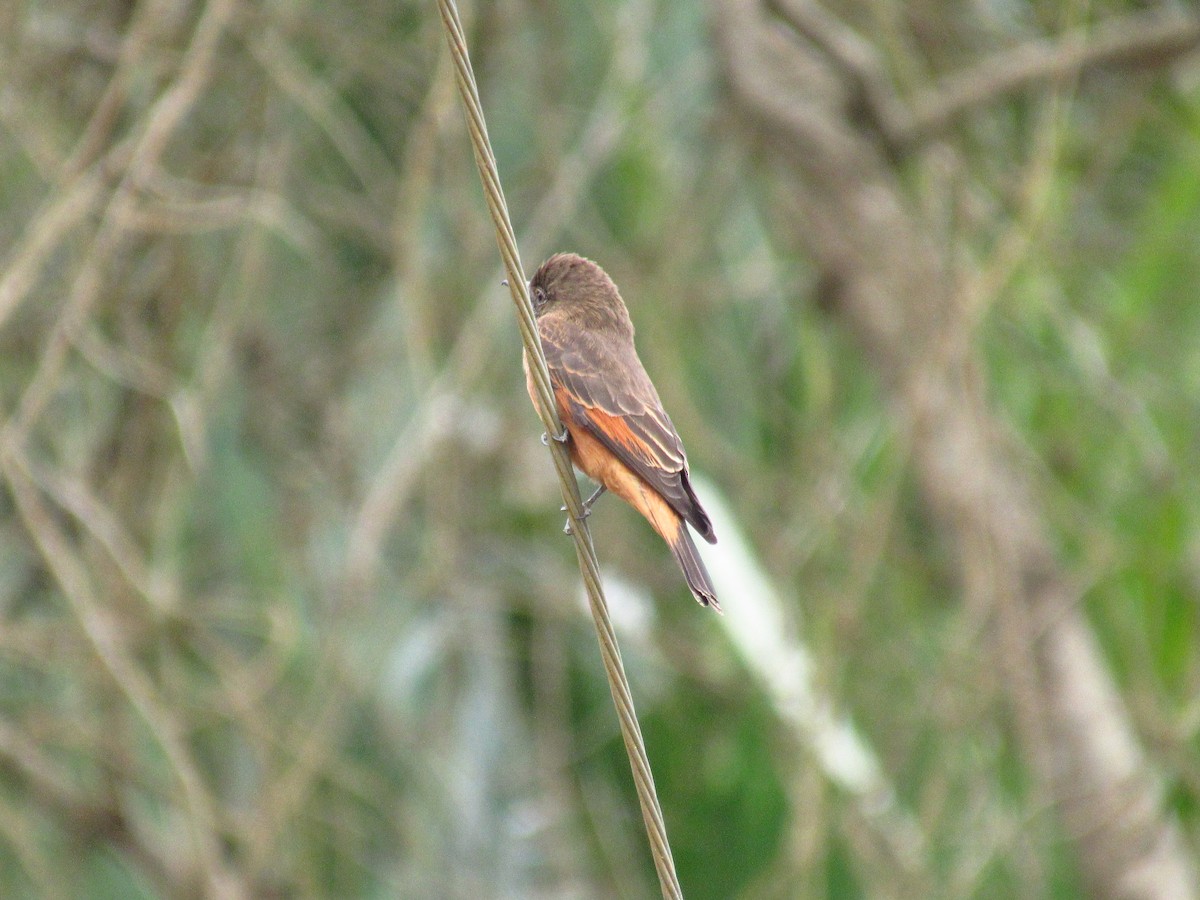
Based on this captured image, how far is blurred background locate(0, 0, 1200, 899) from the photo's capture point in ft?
25.1

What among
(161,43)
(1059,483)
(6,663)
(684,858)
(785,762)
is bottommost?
(6,663)

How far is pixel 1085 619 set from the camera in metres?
9.62

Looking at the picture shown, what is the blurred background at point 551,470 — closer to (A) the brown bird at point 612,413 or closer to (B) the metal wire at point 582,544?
(A) the brown bird at point 612,413

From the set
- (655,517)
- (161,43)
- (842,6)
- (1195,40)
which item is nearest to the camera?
(655,517)

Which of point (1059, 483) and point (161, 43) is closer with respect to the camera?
point (161, 43)

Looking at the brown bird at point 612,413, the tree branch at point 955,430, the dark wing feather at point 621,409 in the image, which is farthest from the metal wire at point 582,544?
the tree branch at point 955,430

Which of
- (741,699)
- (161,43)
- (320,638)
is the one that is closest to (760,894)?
(741,699)

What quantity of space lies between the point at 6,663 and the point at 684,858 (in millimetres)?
3592

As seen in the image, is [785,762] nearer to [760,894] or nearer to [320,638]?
[760,894]

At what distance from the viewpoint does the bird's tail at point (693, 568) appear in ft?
13.9

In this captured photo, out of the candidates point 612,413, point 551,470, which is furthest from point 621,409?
point 551,470

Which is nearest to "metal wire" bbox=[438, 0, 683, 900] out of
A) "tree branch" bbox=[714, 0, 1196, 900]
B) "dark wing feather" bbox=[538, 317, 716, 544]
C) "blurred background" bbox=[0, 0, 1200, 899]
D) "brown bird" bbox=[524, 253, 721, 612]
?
"brown bird" bbox=[524, 253, 721, 612]

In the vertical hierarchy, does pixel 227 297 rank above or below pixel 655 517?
above

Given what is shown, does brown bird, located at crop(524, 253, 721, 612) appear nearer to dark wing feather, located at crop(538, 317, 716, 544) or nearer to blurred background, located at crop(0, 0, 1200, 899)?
dark wing feather, located at crop(538, 317, 716, 544)
